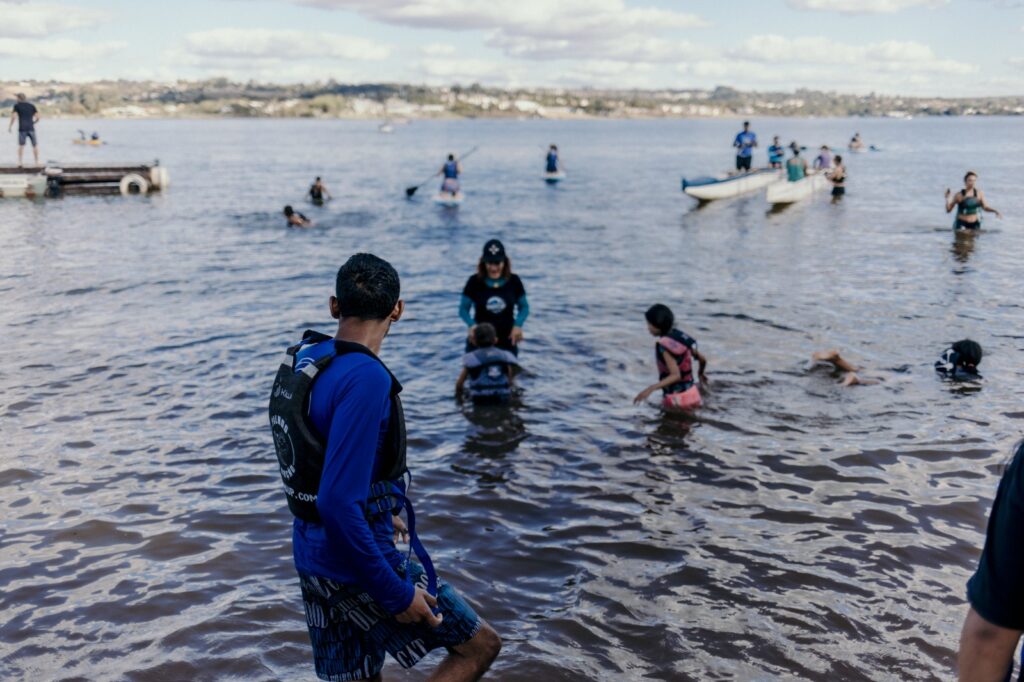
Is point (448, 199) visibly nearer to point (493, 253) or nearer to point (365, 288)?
point (493, 253)

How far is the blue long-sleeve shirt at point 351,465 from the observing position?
3311 millimetres

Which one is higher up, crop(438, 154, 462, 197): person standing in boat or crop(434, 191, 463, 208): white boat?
crop(438, 154, 462, 197): person standing in boat

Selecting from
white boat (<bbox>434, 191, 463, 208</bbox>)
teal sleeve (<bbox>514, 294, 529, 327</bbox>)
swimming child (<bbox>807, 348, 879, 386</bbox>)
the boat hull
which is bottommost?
swimming child (<bbox>807, 348, 879, 386</bbox>)

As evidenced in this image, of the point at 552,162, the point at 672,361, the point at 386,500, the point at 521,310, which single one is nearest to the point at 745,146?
the point at 552,162

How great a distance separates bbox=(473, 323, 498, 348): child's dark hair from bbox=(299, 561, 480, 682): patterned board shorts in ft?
23.2

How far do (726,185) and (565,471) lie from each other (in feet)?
102

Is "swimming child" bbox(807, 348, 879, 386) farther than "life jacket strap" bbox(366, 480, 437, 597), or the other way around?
"swimming child" bbox(807, 348, 879, 386)

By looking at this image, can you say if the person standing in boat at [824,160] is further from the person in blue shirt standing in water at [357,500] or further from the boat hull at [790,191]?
the person in blue shirt standing in water at [357,500]

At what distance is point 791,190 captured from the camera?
117 ft

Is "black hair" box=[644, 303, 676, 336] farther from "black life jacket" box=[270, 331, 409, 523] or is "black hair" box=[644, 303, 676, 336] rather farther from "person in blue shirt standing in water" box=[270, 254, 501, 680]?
"black life jacket" box=[270, 331, 409, 523]

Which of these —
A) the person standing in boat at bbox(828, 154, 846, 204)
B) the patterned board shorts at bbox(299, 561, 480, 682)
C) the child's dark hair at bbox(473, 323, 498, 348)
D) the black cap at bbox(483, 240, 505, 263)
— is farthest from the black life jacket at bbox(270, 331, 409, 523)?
the person standing in boat at bbox(828, 154, 846, 204)

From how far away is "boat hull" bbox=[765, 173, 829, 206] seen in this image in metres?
34.9

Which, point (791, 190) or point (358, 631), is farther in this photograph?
point (791, 190)

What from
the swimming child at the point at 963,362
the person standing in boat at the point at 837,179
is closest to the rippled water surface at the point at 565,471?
the swimming child at the point at 963,362
